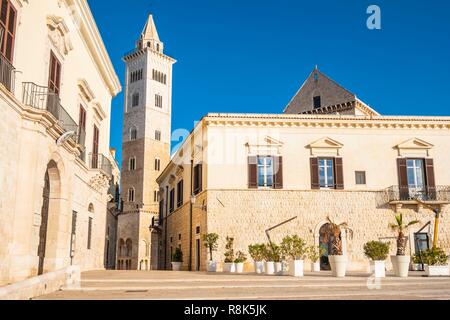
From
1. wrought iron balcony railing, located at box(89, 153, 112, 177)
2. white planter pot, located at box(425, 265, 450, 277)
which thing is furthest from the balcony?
wrought iron balcony railing, located at box(89, 153, 112, 177)

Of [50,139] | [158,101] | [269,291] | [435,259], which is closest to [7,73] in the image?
[50,139]

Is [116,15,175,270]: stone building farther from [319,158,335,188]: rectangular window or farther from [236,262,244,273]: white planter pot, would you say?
[236,262,244,273]: white planter pot

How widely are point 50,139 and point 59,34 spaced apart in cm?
375

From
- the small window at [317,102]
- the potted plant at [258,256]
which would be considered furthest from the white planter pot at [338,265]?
the small window at [317,102]

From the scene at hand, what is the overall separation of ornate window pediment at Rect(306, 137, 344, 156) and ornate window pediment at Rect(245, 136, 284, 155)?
157 cm

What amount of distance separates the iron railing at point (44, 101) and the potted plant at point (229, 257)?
9.77m

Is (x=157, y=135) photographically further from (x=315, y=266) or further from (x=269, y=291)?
(x=269, y=291)

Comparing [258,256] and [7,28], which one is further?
[258,256]

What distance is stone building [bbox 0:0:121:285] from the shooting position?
11055 mm

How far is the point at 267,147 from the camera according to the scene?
2384cm

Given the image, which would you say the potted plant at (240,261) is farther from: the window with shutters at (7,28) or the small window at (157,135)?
the small window at (157,135)

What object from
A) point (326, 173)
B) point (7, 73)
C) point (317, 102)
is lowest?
point (326, 173)
